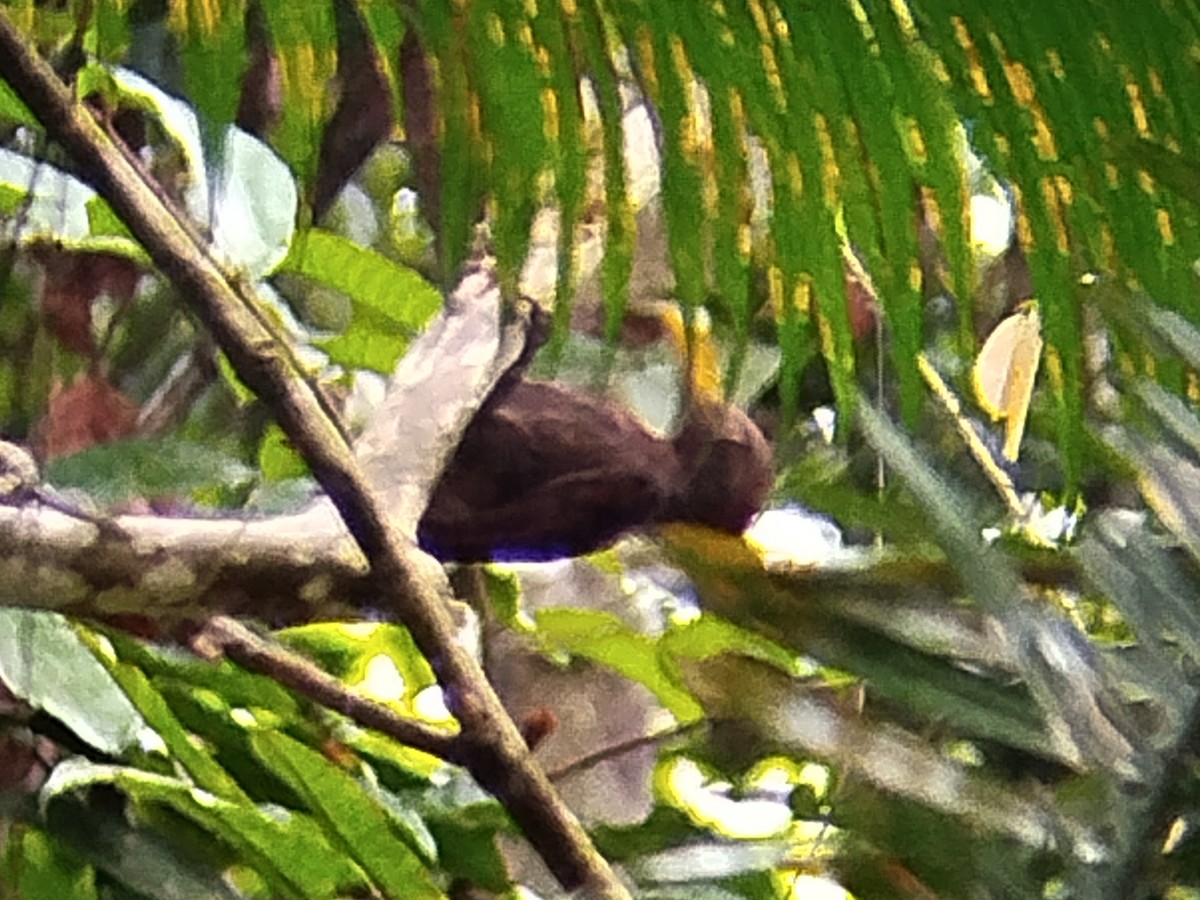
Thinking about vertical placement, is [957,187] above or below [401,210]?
above

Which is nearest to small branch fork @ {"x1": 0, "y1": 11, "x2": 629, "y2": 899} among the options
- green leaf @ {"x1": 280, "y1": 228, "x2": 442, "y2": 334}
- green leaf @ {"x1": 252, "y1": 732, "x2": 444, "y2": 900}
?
green leaf @ {"x1": 252, "y1": 732, "x2": 444, "y2": 900}

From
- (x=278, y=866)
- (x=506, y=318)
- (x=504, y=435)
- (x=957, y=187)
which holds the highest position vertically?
(x=957, y=187)

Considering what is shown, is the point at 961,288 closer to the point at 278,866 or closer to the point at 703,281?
the point at 703,281

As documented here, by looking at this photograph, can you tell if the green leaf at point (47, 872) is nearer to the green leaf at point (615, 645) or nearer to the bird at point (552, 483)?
the bird at point (552, 483)

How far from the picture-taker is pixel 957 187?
0.77ft

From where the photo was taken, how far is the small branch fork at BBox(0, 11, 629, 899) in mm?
484

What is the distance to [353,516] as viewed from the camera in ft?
1.65

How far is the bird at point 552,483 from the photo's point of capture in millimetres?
710

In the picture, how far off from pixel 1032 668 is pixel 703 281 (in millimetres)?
189

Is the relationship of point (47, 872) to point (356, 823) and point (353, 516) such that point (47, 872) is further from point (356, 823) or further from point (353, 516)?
point (353, 516)

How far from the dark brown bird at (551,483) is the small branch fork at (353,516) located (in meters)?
0.15

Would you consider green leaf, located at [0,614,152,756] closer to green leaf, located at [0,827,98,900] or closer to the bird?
green leaf, located at [0,827,98,900]

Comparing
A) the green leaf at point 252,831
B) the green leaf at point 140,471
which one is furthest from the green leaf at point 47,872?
the green leaf at point 140,471

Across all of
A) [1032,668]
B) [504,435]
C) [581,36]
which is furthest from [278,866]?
[581,36]
